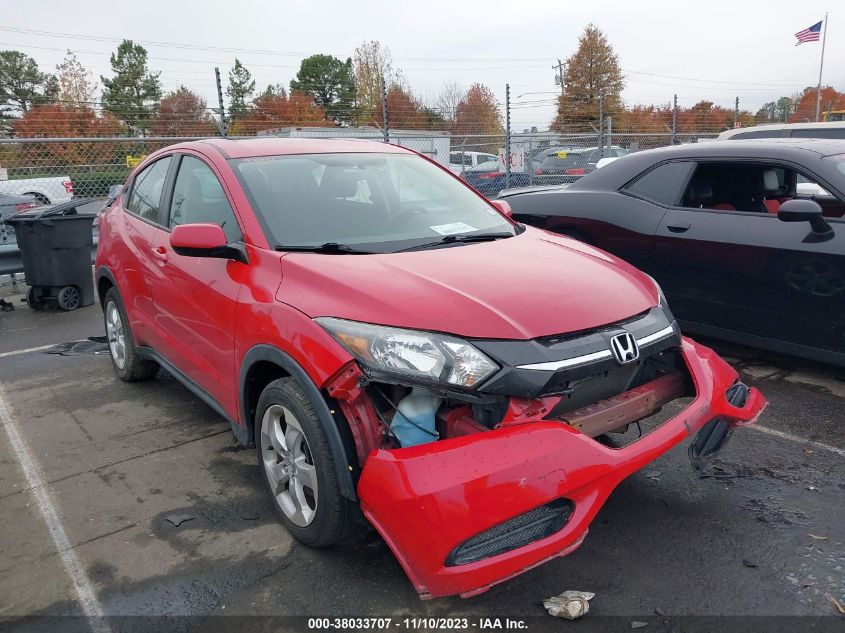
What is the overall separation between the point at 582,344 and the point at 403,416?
0.69 metres

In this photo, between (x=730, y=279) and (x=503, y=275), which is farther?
(x=730, y=279)

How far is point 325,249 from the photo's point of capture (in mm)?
3131

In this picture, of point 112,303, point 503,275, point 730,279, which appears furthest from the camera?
point 112,303

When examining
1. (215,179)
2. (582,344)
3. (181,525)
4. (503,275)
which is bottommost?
(181,525)

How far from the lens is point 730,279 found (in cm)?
470

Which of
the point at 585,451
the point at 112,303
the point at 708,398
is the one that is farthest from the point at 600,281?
the point at 112,303

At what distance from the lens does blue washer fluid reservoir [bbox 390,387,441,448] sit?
8.14 feet

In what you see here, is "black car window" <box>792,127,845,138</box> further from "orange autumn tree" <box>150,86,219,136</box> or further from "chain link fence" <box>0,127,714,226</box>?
"orange autumn tree" <box>150,86,219,136</box>

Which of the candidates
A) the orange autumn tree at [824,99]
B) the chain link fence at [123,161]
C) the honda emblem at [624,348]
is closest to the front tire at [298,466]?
the honda emblem at [624,348]

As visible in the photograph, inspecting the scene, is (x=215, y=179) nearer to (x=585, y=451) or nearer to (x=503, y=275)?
(x=503, y=275)

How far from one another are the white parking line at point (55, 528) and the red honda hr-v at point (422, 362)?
783 millimetres

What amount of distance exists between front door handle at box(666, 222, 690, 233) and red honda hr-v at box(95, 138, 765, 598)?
1.64 m

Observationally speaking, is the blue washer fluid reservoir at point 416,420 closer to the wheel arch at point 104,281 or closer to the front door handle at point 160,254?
the front door handle at point 160,254

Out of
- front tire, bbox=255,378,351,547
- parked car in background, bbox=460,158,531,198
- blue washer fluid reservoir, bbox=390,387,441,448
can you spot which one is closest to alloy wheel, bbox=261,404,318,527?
front tire, bbox=255,378,351,547
